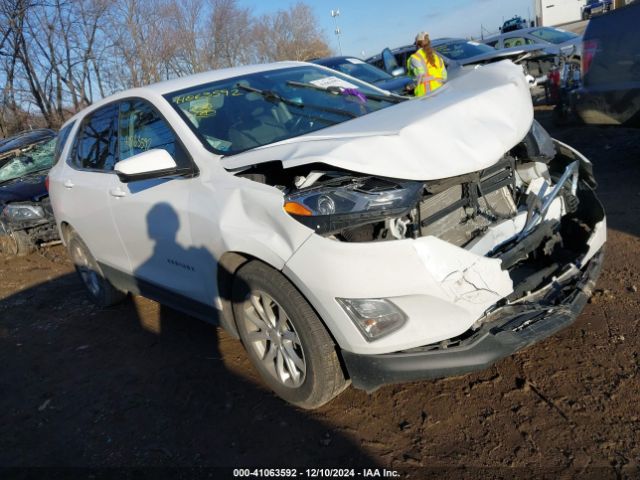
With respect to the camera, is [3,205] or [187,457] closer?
[187,457]

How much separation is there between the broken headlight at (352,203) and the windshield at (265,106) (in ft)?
2.56

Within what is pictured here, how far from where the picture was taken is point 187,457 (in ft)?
9.02

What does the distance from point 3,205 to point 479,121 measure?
698cm

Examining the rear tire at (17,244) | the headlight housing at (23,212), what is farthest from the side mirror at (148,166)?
the rear tire at (17,244)

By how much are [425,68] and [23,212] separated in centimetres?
592

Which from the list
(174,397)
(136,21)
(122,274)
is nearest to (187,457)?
(174,397)

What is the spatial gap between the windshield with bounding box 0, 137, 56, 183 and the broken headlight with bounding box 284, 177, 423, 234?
731 centimetres

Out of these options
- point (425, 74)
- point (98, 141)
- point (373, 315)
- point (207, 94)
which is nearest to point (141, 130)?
point (207, 94)

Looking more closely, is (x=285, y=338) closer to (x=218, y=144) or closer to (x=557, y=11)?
(x=218, y=144)

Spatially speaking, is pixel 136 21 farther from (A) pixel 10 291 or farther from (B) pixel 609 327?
(B) pixel 609 327

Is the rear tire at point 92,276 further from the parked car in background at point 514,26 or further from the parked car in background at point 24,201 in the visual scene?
the parked car in background at point 514,26

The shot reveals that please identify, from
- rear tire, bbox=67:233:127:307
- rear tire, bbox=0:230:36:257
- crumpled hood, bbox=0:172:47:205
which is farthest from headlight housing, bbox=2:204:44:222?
rear tire, bbox=67:233:127:307

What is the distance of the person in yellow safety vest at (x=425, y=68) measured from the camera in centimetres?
752

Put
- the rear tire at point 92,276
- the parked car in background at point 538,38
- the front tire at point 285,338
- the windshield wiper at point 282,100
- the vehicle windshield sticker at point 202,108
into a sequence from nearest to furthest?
the front tire at point 285,338 < the vehicle windshield sticker at point 202,108 < the windshield wiper at point 282,100 < the rear tire at point 92,276 < the parked car in background at point 538,38
